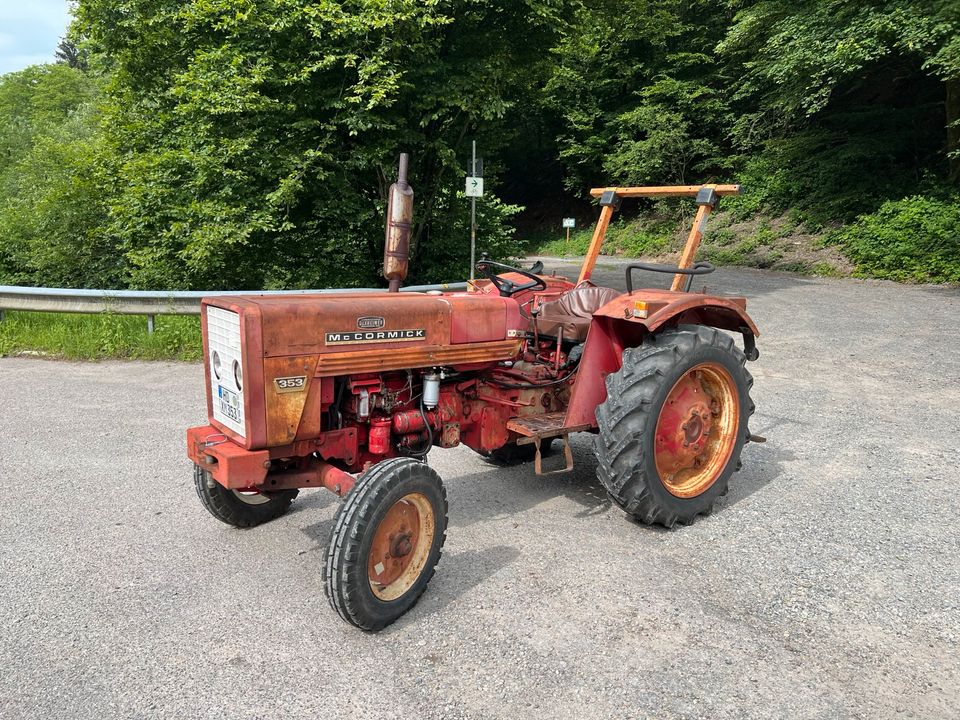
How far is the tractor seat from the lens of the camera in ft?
13.3

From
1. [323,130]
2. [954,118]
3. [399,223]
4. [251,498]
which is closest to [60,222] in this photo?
[323,130]

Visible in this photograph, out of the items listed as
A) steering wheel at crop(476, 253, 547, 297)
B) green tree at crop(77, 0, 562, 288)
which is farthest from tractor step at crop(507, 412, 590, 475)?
green tree at crop(77, 0, 562, 288)

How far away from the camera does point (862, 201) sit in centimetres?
1681

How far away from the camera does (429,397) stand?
3299mm

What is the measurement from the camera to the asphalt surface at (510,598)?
2318 millimetres

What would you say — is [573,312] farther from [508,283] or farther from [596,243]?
[596,243]

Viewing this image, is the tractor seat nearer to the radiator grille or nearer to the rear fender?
the rear fender

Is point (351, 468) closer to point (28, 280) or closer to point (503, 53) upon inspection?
point (503, 53)

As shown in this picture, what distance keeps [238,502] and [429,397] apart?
3.69 ft

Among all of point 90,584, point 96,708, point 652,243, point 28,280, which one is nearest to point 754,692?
point 96,708

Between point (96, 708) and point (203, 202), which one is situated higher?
point (203, 202)

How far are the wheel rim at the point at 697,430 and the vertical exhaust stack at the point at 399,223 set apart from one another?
1586 millimetres

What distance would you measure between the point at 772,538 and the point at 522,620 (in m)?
1.56

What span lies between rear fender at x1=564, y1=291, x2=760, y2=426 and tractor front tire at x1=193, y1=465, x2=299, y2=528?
5.28 ft
